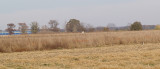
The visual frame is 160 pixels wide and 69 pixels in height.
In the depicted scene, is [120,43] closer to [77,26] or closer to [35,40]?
[35,40]

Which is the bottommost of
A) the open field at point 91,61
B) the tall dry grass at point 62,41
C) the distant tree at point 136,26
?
the open field at point 91,61

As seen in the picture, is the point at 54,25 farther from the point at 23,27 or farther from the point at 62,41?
the point at 62,41

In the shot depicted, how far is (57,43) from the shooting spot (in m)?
16.0

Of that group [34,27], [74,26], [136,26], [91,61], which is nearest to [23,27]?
[34,27]

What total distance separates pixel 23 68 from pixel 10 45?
8.82m

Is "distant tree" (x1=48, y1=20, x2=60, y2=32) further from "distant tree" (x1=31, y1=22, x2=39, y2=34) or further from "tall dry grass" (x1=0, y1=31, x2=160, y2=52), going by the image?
"tall dry grass" (x1=0, y1=31, x2=160, y2=52)

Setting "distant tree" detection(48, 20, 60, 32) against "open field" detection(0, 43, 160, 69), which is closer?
"open field" detection(0, 43, 160, 69)

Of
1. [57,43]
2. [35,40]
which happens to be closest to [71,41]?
[57,43]

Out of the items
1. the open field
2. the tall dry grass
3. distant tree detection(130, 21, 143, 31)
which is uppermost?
distant tree detection(130, 21, 143, 31)

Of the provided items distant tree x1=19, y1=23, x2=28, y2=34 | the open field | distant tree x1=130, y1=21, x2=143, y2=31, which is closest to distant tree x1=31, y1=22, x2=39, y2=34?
distant tree x1=19, y1=23, x2=28, y2=34

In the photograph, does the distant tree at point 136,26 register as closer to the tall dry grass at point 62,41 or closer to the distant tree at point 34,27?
the distant tree at point 34,27

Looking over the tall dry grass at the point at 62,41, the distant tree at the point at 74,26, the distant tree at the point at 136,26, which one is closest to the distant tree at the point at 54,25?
the distant tree at the point at 74,26

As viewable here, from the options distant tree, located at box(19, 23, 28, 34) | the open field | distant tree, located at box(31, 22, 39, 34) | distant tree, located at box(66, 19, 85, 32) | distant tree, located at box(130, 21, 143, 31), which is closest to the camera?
the open field

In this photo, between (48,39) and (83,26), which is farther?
(83,26)
